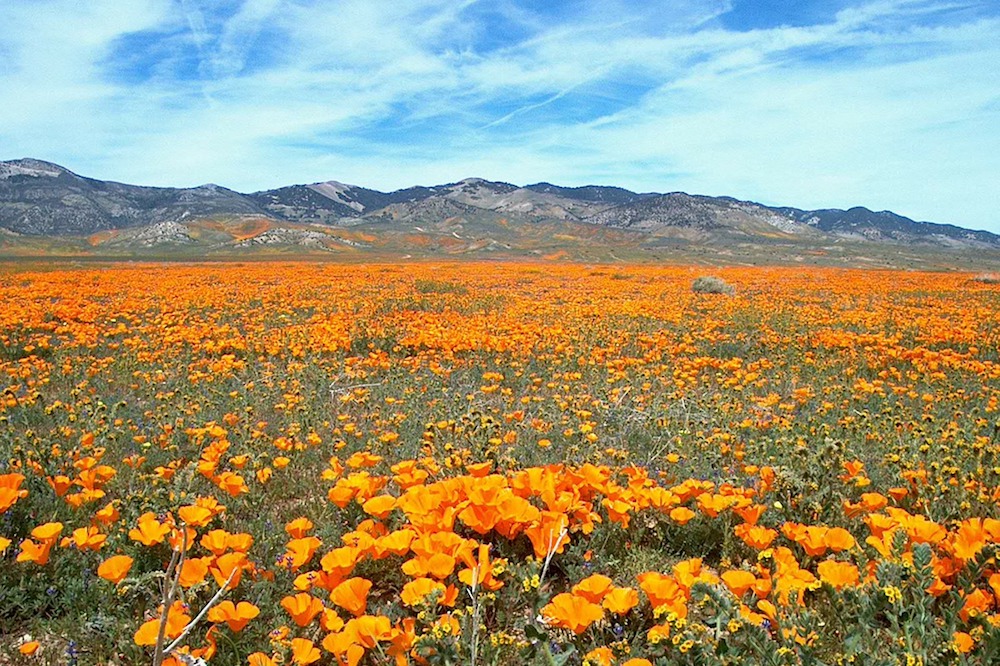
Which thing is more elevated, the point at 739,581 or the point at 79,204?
the point at 79,204

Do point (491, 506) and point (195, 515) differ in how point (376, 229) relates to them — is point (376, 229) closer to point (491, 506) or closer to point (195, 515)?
point (195, 515)

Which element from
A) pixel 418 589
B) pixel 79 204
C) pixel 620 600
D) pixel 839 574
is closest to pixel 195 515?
pixel 418 589

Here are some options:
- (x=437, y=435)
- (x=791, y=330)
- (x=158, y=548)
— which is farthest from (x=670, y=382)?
(x=158, y=548)

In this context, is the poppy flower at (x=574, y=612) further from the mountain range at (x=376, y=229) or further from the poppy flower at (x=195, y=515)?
the mountain range at (x=376, y=229)

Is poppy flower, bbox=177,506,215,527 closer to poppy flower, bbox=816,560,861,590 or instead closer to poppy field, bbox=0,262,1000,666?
poppy field, bbox=0,262,1000,666

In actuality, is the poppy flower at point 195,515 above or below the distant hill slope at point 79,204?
below

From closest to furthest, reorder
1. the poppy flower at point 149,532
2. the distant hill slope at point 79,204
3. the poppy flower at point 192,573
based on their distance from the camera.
A: the poppy flower at point 192,573 < the poppy flower at point 149,532 < the distant hill slope at point 79,204

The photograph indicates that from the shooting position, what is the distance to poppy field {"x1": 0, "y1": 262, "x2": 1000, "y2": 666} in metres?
2.20

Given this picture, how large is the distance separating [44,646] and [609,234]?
397ft

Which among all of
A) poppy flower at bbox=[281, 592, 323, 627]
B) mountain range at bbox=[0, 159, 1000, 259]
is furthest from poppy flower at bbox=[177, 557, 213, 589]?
mountain range at bbox=[0, 159, 1000, 259]

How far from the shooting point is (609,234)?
119375mm

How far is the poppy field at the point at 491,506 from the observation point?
2.20 m

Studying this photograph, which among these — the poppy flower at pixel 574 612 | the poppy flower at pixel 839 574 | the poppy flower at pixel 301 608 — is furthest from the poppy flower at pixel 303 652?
the poppy flower at pixel 839 574

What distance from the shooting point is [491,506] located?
2760 mm
